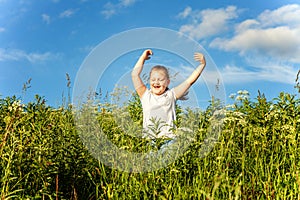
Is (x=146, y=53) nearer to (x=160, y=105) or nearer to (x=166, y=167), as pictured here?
(x=160, y=105)

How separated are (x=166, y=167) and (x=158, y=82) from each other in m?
1.53

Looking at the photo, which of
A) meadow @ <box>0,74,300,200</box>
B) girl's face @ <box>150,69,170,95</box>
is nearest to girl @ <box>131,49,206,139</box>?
girl's face @ <box>150,69,170,95</box>

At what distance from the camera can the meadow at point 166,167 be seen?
10.7ft

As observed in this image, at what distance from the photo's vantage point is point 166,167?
3.59 metres

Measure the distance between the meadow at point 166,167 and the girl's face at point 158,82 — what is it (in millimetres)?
780

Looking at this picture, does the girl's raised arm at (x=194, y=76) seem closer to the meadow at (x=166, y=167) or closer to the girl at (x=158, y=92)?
the girl at (x=158, y=92)

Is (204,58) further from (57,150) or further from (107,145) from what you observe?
(57,150)

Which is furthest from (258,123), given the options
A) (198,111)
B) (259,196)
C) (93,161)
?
(93,161)

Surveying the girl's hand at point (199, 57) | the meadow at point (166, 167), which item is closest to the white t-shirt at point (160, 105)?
the girl's hand at point (199, 57)

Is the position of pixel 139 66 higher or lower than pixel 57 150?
higher

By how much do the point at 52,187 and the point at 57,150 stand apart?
12.4 inches

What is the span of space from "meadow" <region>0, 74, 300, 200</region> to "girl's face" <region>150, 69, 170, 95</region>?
0.78 meters

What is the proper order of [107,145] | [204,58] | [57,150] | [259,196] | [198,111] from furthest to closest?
[204,58] < [198,111] < [107,145] < [57,150] < [259,196]

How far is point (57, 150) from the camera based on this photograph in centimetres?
362
